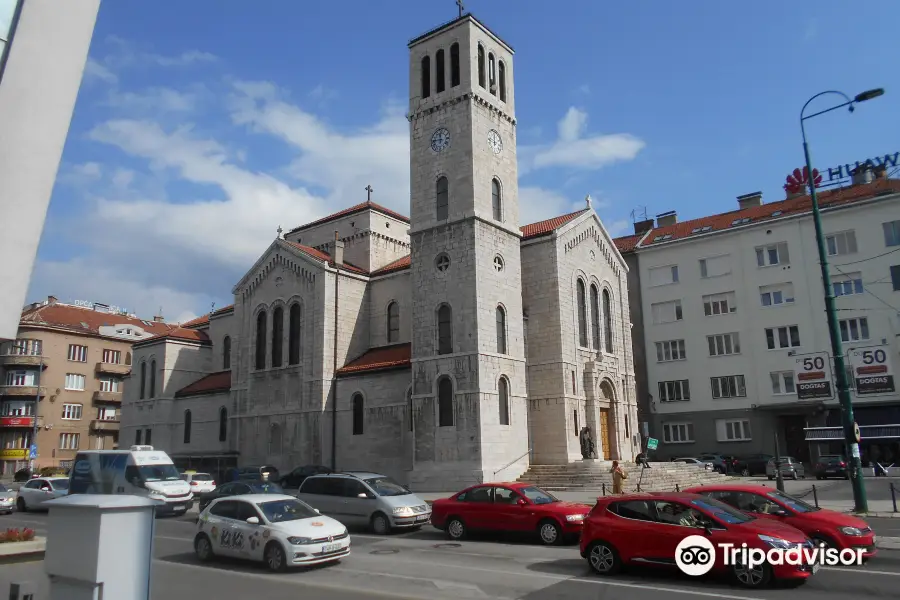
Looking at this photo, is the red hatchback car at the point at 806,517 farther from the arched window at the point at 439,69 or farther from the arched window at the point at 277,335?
the arched window at the point at 277,335

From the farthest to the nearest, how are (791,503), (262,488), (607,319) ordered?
(607,319)
(262,488)
(791,503)

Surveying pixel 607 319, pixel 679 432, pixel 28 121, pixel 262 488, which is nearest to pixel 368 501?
pixel 262 488

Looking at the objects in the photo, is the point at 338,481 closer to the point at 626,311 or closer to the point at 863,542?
the point at 863,542

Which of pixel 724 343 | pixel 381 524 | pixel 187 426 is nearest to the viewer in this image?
pixel 381 524

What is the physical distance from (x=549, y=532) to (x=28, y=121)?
14065mm

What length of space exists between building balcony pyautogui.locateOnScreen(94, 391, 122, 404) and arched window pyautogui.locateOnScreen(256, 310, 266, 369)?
91.8ft

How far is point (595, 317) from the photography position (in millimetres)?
38031

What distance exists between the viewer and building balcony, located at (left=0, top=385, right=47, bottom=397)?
54188 mm

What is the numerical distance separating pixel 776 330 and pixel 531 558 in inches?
1418

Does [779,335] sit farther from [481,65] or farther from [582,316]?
[481,65]

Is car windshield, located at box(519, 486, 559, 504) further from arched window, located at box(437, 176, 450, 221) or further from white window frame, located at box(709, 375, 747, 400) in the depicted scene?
white window frame, located at box(709, 375, 747, 400)

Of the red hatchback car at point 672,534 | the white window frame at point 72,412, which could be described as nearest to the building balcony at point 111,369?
the white window frame at point 72,412

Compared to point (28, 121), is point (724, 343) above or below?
above

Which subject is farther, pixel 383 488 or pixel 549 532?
pixel 383 488
